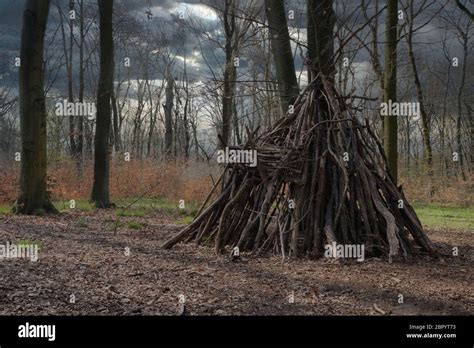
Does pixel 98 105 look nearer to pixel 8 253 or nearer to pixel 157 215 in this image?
pixel 157 215

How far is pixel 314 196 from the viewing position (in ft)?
21.2

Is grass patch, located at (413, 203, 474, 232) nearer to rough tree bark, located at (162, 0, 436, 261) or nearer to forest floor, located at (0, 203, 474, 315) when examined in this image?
forest floor, located at (0, 203, 474, 315)

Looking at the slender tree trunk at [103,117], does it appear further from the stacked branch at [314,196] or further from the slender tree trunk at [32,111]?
the stacked branch at [314,196]

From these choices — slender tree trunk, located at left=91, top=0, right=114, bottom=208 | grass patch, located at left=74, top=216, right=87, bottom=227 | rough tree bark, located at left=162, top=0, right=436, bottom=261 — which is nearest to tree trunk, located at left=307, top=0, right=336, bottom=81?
rough tree bark, located at left=162, top=0, right=436, bottom=261

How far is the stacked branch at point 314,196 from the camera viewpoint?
6.30m

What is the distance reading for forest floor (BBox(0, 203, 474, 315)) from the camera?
13.2ft

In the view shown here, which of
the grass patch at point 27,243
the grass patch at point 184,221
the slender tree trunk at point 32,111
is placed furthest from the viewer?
the slender tree trunk at point 32,111

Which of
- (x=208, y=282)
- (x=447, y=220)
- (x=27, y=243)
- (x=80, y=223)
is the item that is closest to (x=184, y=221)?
(x=80, y=223)

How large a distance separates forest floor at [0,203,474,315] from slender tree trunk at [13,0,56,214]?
2.94 metres

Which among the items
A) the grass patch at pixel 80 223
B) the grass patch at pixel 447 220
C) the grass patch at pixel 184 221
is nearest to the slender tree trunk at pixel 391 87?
the grass patch at pixel 447 220

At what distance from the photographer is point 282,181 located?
6645mm

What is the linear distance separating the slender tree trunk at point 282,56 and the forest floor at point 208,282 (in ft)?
9.79

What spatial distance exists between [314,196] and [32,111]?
20.0 ft

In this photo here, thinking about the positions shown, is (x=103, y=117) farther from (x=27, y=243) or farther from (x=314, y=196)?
(x=314, y=196)
